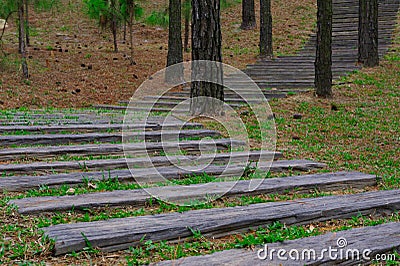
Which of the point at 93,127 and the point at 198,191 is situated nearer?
the point at 198,191

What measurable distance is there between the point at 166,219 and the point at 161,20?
13077 millimetres

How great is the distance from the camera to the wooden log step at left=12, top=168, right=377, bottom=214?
11.4 feet

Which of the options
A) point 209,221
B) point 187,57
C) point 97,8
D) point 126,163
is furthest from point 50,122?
point 187,57

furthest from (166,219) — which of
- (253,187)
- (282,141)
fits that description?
(282,141)

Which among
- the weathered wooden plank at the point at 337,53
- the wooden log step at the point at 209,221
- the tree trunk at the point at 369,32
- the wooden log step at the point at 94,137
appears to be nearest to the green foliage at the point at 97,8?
the weathered wooden plank at the point at 337,53

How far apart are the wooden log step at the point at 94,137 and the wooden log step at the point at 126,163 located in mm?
981

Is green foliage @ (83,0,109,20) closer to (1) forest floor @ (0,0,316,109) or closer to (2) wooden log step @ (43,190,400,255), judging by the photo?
(1) forest floor @ (0,0,316,109)

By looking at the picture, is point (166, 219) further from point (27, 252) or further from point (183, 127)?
point (183, 127)

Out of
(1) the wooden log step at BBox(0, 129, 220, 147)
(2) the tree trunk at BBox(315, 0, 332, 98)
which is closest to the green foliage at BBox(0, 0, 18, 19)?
(2) the tree trunk at BBox(315, 0, 332, 98)

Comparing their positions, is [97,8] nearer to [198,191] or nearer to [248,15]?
[248,15]

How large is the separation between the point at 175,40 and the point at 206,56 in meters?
4.68

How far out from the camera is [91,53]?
53.5ft

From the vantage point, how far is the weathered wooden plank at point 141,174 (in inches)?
157

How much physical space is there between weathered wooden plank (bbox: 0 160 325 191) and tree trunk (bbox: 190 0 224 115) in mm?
2570
